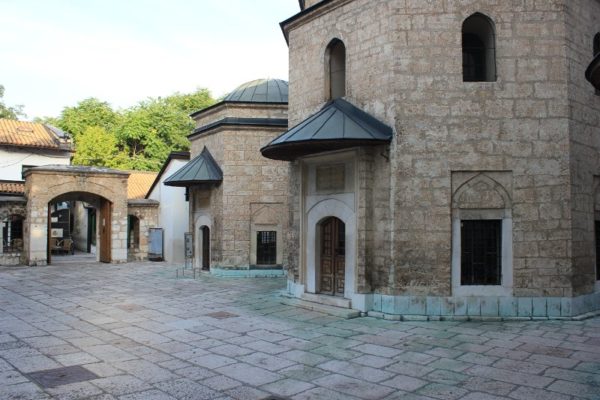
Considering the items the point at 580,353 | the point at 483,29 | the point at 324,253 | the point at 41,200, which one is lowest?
the point at 580,353

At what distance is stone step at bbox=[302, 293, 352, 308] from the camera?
8.84m

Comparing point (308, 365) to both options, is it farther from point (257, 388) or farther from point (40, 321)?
point (40, 321)

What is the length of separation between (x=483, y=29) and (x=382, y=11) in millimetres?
1912

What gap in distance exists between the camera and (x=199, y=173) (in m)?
14.6

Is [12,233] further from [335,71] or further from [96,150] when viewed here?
[335,71]

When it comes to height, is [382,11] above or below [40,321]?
above

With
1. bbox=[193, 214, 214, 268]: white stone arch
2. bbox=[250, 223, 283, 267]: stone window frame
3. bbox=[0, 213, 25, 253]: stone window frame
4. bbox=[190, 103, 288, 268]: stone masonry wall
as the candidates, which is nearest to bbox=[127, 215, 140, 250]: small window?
bbox=[0, 213, 25, 253]: stone window frame

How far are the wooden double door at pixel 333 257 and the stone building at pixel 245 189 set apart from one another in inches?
188

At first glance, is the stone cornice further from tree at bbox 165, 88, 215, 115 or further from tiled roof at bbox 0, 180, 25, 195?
tree at bbox 165, 88, 215, 115

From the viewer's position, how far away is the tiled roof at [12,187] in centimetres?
1998

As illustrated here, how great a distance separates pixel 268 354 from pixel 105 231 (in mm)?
15186

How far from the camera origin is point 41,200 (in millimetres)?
17516

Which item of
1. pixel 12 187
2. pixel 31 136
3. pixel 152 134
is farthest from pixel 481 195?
pixel 152 134

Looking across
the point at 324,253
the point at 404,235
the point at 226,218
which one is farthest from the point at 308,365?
the point at 226,218
